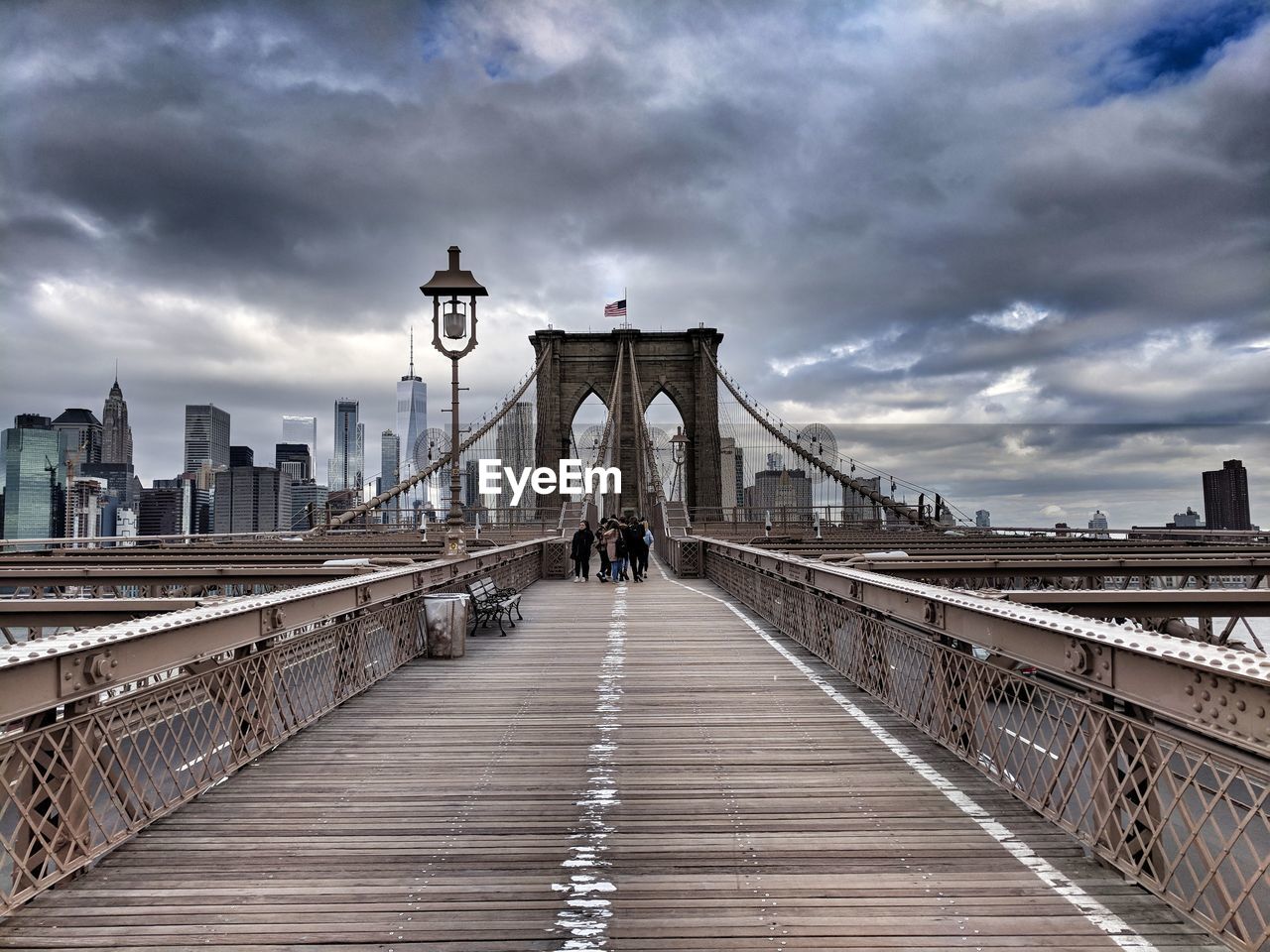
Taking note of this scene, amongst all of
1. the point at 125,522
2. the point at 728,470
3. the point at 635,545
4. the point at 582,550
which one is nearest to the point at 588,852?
the point at 582,550

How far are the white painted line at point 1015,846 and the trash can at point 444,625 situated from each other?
14.4 ft

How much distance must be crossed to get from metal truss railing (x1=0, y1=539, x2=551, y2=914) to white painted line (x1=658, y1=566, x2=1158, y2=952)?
4250 millimetres

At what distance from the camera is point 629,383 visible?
62.2 meters

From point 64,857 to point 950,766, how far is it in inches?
190

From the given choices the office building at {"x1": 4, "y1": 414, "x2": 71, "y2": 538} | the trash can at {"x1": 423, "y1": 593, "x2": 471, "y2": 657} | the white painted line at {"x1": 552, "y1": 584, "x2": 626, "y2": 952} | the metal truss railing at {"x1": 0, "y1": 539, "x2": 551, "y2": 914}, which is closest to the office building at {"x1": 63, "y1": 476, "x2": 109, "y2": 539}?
the office building at {"x1": 4, "y1": 414, "x2": 71, "y2": 538}

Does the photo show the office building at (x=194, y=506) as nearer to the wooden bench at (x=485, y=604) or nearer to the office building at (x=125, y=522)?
the office building at (x=125, y=522)

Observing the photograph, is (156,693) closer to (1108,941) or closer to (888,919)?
(888,919)

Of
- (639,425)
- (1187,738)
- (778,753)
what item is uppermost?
(639,425)

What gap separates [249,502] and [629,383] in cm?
8971

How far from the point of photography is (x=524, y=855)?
375cm

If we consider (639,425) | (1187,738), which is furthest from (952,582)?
(639,425)

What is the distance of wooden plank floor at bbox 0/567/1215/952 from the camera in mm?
3070

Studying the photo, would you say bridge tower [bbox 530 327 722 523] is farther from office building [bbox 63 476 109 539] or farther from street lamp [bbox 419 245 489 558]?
street lamp [bbox 419 245 489 558]
